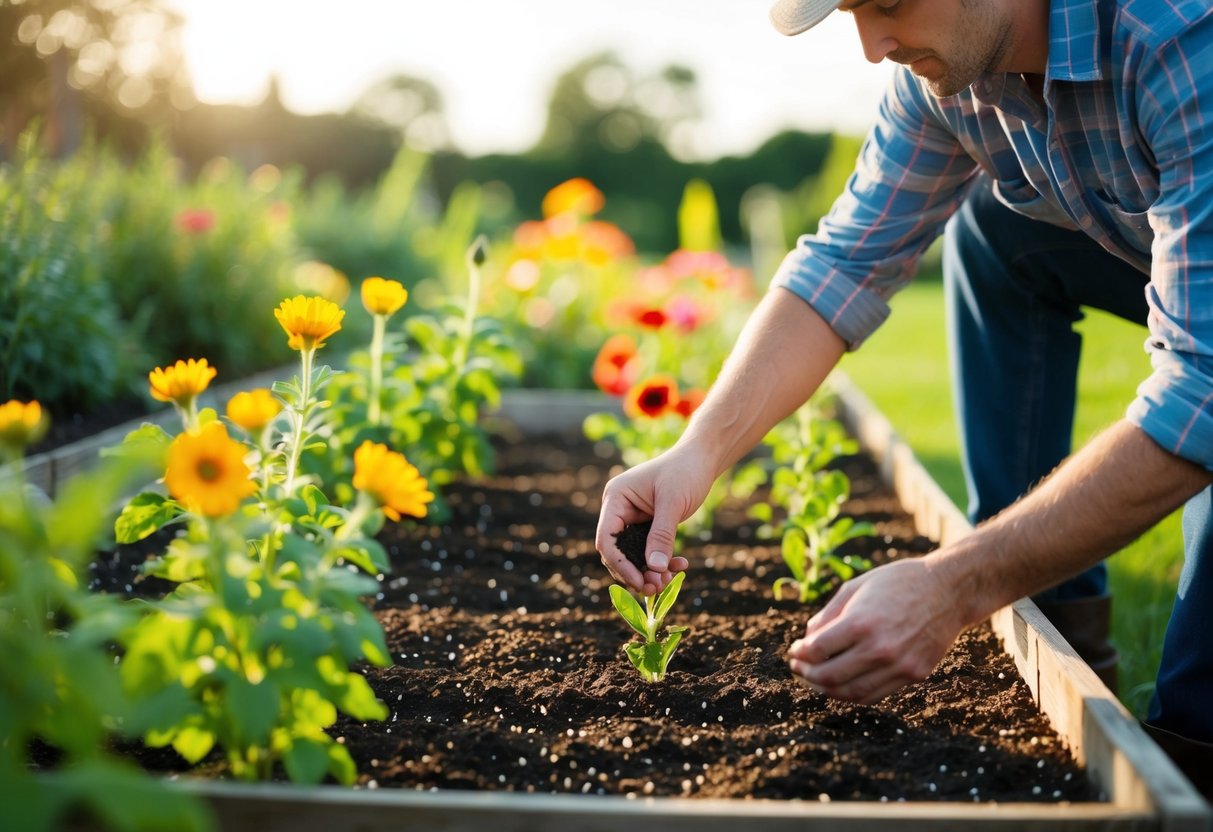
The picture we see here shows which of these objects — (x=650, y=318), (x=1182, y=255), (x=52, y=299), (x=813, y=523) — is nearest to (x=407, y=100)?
(x=650, y=318)

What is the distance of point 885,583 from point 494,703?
70cm

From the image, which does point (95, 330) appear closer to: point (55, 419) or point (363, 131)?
point (55, 419)

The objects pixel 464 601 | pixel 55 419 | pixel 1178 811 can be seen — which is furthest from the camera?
pixel 55 419

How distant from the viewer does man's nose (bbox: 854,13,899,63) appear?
1660 millimetres

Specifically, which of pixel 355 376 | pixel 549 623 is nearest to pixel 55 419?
pixel 355 376

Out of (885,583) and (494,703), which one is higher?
(885,583)

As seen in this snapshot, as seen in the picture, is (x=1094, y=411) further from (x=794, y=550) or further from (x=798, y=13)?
(x=798, y=13)

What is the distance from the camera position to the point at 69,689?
109 cm

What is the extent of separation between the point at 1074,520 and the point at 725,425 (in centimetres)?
68

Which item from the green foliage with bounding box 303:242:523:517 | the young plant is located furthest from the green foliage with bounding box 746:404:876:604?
the young plant

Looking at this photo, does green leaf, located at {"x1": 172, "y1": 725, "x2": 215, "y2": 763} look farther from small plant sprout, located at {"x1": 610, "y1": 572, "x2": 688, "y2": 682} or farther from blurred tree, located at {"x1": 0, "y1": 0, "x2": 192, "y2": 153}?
blurred tree, located at {"x1": 0, "y1": 0, "x2": 192, "y2": 153}

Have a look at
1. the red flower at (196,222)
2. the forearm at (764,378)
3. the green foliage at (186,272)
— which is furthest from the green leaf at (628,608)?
the red flower at (196,222)

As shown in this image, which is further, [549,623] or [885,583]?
[549,623]

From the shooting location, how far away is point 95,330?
3.33 m
